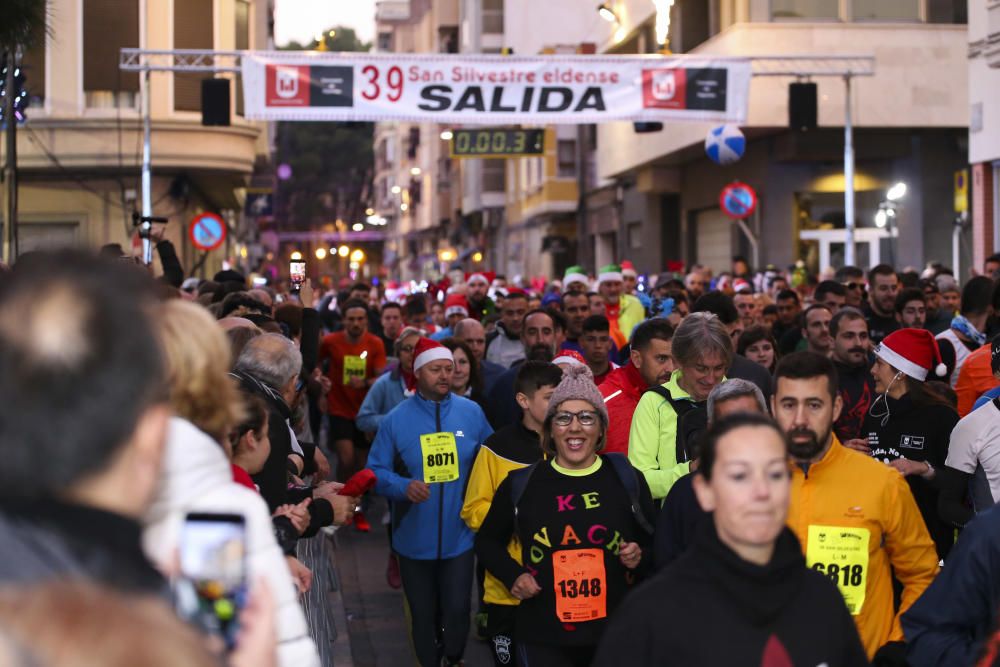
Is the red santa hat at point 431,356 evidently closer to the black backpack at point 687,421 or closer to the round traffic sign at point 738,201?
the black backpack at point 687,421

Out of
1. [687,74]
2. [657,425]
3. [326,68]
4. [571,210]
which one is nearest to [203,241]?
[326,68]

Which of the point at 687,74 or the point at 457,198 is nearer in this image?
the point at 687,74

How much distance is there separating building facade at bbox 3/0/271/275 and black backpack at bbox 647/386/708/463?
2113 cm

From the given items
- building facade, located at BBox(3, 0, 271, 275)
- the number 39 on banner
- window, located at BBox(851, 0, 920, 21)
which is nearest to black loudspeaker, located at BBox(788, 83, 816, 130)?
the number 39 on banner

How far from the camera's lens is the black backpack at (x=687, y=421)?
21.4 ft

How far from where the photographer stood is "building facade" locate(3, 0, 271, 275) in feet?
88.3

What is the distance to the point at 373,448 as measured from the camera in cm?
877

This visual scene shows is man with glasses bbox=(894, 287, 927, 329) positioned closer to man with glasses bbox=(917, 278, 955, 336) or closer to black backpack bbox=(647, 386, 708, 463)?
man with glasses bbox=(917, 278, 955, 336)

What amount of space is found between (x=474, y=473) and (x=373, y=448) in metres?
1.37

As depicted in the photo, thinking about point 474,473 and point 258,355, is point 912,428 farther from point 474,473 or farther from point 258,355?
point 258,355

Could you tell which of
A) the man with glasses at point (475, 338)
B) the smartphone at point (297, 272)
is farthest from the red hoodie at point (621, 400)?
the man with glasses at point (475, 338)

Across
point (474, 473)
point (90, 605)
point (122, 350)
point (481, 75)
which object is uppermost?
point (481, 75)

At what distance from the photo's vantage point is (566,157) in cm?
4956

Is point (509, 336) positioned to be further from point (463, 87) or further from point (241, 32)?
point (241, 32)
